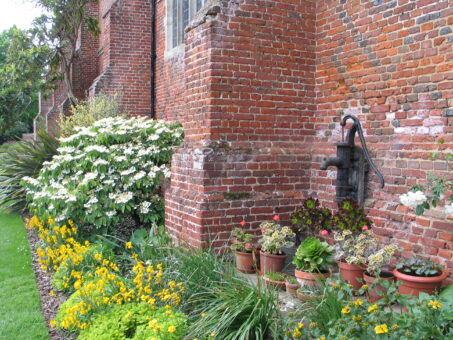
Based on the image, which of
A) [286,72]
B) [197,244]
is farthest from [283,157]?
[197,244]

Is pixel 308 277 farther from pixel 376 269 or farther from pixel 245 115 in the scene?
pixel 245 115

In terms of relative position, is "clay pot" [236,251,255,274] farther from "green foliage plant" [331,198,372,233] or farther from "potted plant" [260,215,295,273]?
"green foliage plant" [331,198,372,233]

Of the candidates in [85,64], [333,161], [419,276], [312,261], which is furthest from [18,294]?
[85,64]

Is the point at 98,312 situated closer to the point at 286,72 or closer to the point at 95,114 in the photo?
the point at 286,72

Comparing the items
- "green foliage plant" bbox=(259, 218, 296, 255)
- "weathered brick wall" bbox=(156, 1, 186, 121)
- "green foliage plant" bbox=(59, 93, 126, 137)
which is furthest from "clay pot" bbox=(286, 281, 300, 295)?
"green foliage plant" bbox=(59, 93, 126, 137)

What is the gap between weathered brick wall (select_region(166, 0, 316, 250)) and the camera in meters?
5.21

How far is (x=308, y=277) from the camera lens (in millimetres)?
4039

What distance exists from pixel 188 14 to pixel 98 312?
26.3ft

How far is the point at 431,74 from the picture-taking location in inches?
165

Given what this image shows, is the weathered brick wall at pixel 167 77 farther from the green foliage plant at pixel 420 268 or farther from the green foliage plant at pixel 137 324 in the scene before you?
the green foliage plant at pixel 420 268

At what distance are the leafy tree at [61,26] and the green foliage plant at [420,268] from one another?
1266 cm

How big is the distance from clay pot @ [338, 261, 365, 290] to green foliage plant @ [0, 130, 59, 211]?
24.5 feet

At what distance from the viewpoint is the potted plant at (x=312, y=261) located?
160 inches

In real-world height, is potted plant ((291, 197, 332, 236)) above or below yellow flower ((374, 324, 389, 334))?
above
